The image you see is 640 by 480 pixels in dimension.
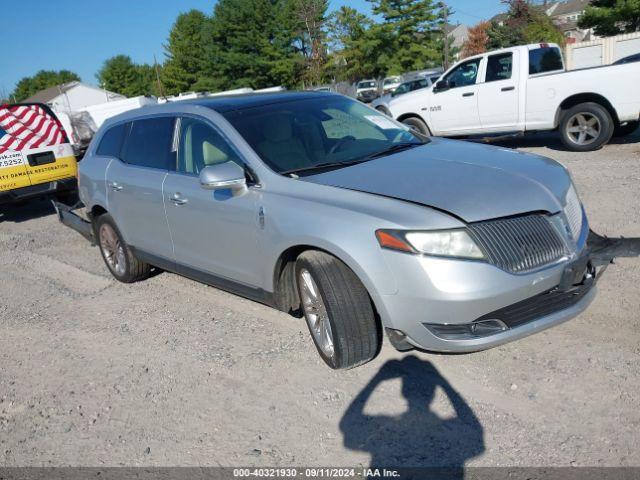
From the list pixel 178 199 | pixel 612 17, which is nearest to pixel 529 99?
pixel 178 199

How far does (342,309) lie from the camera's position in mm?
3256

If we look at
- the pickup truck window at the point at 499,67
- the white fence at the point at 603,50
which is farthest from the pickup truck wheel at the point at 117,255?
the white fence at the point at 603,50


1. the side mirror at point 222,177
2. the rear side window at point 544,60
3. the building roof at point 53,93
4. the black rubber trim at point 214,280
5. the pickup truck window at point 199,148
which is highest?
the building roof at point 53,93

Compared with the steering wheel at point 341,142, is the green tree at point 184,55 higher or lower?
higher

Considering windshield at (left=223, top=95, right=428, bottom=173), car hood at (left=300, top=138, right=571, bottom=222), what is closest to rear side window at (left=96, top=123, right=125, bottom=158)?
windshield at (left=223, top=95, right=428, bottom=173)

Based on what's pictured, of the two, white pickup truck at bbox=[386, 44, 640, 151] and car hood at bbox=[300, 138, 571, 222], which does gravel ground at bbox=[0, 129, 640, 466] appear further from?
white pickup truck at bbox=[386, 44, 640, 151]

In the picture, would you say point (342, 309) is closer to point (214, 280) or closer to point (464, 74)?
point (214, 280)

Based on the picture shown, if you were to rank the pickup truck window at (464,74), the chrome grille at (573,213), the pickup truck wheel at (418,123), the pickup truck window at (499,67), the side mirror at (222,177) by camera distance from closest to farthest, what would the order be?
1. the chrome grille at (573,213)
2. the side mirror at (222,177)
3. the pickup truck window at (499,67)
4. the pickup truck window at (464,74)
5. the pickup truck wheel at (418,123)

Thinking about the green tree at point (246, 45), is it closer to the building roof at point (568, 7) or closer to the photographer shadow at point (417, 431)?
the building roof at point (568, 7)

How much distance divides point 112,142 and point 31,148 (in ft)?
15.8

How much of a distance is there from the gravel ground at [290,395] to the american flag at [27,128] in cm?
550

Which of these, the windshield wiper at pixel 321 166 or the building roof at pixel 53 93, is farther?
the building roof at pixel 53 93

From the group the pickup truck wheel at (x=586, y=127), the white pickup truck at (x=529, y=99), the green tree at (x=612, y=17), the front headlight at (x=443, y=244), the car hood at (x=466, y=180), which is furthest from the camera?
the green tree at (x=612, y=17)

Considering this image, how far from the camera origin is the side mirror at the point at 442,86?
11.1 m
